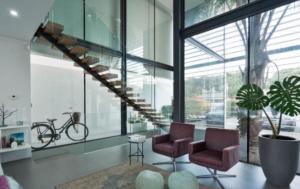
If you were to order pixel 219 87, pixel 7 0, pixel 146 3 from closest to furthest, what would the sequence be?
pixel 7 0, pixel 219 87, pixel 146 3

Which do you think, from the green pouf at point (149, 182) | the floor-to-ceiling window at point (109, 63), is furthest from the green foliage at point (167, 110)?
the green pouf at point (149, 182)

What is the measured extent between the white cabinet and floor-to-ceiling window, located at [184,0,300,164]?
4.06m

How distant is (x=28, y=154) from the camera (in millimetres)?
4289

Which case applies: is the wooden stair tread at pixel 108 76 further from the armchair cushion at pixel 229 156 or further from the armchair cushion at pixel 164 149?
the armchair cushion at pixel 229 156

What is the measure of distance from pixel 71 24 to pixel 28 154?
11.2ft

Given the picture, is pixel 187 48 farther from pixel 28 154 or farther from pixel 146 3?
pixel 28 154

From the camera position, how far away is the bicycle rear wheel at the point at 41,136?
14.9ft

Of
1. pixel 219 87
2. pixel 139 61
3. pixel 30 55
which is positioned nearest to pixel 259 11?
pixel 219 87

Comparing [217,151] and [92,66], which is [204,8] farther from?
[217,151]

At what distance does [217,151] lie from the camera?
3.43m

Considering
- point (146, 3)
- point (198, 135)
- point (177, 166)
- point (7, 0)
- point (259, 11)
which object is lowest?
point (177, 166)

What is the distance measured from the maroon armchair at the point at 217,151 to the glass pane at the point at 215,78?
939 millimetres

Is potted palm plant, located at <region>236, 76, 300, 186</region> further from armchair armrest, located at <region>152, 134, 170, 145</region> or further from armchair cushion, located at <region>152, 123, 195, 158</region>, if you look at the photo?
armchair armrest, located at <region>152, 134, 170, 145</region>

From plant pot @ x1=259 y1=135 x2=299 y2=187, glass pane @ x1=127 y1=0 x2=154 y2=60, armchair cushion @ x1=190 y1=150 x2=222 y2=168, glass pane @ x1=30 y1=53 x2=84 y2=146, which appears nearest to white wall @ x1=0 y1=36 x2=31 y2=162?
glass pane @ x1=30 y1=53 x2=84 y2=146
